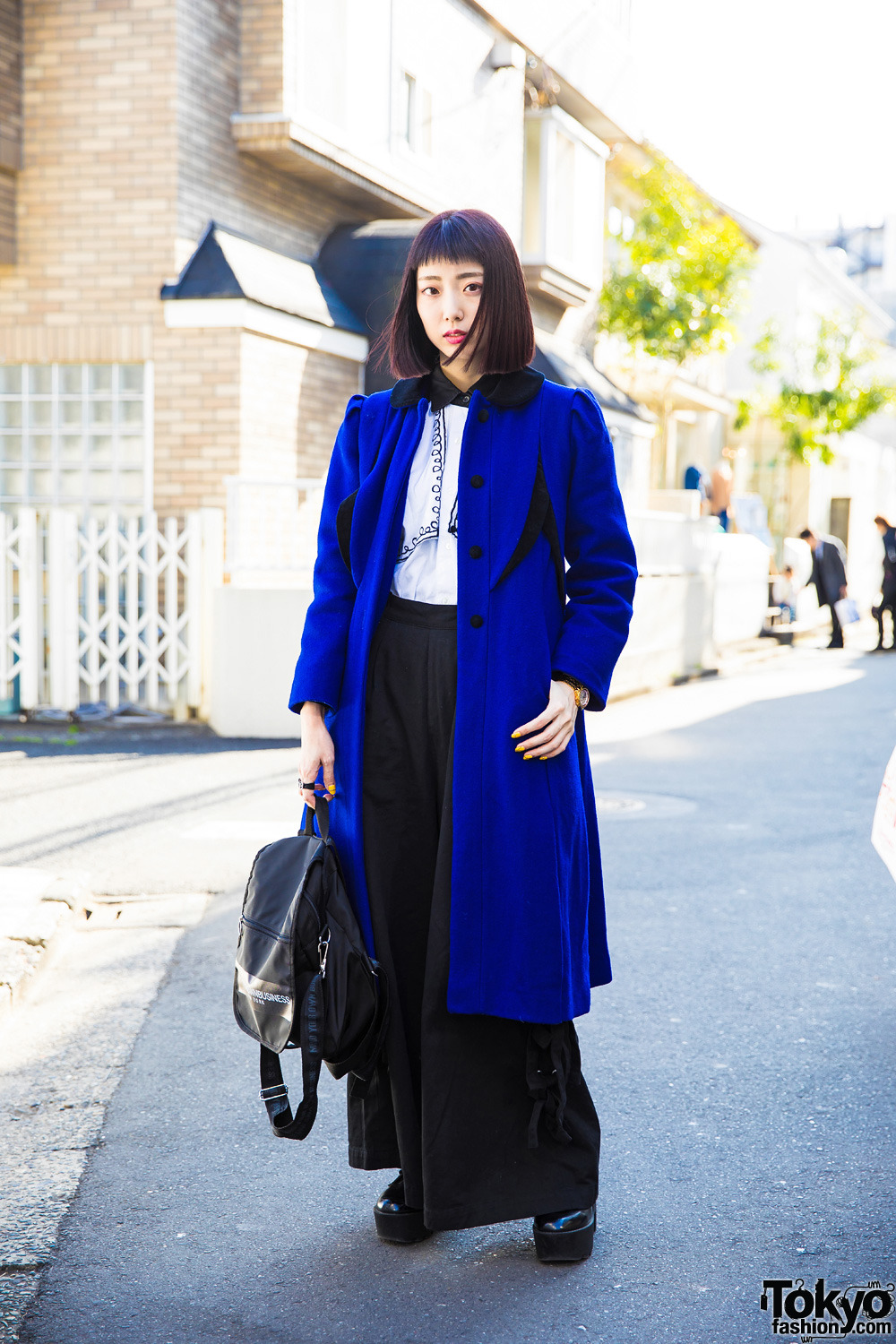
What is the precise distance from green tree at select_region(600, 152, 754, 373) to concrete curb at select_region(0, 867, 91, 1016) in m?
16.8

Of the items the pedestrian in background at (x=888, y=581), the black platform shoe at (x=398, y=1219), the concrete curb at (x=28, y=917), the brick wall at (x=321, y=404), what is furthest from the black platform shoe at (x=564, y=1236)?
the pedestrian in background at (x=888, y=581)

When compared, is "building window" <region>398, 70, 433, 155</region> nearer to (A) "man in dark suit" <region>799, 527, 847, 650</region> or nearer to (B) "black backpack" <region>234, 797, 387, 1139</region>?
(A) "man in dark suit" <region>799, 527, 847, 650</region>

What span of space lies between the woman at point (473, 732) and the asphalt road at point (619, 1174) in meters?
0.18

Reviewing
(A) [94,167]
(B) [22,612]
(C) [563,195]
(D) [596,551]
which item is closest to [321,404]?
(A) [94,167]

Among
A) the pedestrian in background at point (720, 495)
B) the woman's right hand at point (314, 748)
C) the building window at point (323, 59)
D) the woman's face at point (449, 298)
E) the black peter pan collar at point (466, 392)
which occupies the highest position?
the building window at point (323, 59)

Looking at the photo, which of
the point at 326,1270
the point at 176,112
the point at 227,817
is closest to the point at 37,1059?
the point at 326,1270

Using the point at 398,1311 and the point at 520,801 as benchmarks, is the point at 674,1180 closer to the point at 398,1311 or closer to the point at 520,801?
the point at 398,1311

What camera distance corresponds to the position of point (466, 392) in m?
2.85

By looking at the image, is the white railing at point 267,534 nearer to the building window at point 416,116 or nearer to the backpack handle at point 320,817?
the building window at point 416,116

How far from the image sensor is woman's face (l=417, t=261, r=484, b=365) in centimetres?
271

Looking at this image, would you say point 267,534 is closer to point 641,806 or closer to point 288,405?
point 288,405

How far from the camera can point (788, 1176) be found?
3.20 meters

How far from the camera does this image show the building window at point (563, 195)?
17469mm

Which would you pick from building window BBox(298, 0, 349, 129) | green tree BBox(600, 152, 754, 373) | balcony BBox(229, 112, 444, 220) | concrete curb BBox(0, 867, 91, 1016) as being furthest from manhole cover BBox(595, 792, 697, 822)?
green tree BBox(600, 152, 754, 373)
